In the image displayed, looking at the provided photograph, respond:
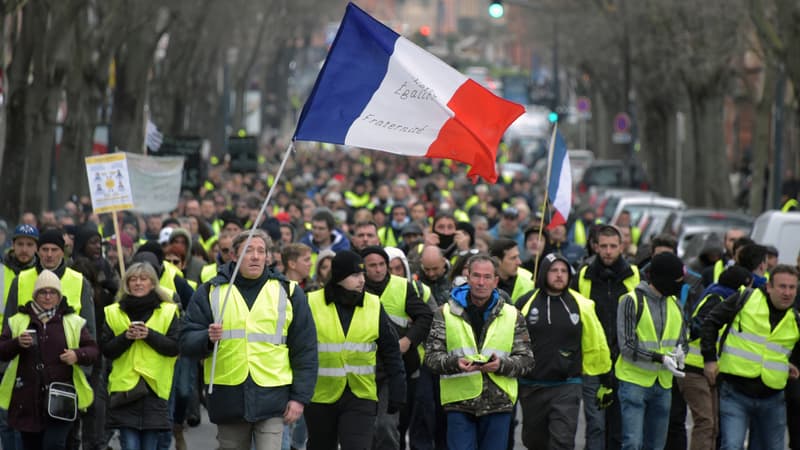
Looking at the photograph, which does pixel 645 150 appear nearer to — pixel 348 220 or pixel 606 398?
pixel 348 220

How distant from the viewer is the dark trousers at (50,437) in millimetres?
10555

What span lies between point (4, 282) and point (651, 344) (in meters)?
4.24

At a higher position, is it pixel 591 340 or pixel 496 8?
pixel 496 8

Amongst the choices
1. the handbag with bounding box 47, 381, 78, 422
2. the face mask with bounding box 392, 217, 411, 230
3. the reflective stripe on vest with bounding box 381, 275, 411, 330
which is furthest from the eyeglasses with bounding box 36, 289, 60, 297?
the face mask with bounding box 392, 217, 411, 230

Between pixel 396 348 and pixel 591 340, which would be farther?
pixel 591 340

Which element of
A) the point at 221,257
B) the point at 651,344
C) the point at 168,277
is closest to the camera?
the point at 651,344

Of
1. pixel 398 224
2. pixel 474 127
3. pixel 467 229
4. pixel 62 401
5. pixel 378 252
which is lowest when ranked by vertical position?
pixel 62 401

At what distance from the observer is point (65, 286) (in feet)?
36.2

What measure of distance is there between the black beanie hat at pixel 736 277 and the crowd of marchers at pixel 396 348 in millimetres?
15

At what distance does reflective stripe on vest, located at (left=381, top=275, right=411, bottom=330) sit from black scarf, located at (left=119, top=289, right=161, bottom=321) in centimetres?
142

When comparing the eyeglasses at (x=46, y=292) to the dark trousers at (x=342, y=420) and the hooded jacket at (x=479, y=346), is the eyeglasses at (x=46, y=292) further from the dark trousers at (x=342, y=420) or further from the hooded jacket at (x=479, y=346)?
the hooded jacket at (x=479, y=346)

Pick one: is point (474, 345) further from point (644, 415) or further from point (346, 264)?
point (644, 415)

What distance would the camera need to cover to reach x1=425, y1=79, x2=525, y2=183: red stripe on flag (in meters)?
9.87

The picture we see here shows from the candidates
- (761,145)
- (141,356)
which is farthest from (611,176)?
(141,356)
